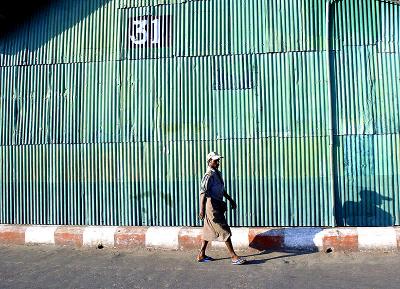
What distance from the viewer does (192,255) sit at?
659 centimetres

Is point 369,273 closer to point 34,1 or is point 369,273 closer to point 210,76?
point 210,76

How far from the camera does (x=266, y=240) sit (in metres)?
6.62

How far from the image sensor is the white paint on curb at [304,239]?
21.2 ft

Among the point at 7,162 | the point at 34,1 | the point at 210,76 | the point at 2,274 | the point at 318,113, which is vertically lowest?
the point at 2,274

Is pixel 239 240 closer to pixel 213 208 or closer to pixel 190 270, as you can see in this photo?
pixel 213 208

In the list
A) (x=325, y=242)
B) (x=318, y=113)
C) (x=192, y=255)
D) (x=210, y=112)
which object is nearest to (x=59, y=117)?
(x=210, y=112)

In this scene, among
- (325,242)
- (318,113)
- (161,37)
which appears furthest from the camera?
(161,37)

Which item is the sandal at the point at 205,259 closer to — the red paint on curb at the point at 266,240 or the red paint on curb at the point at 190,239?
the red paint on curb at the point at 190,239

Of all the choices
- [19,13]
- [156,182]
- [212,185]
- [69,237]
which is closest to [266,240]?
[212,185]

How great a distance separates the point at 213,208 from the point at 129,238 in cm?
173

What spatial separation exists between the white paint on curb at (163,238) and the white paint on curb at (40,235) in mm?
1765

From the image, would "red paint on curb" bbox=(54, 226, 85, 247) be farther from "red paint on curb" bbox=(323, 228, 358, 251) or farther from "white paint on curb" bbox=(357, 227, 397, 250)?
→ "white paint on curb" bbox=(357, 227, 397, 250)

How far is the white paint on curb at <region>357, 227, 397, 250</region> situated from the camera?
6285mm

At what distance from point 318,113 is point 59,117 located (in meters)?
4.62
